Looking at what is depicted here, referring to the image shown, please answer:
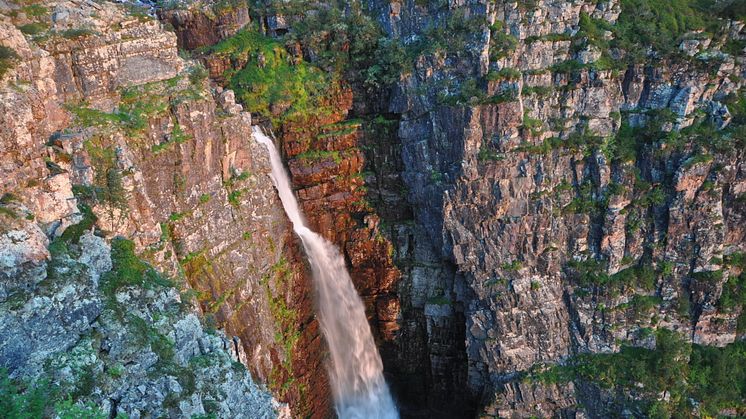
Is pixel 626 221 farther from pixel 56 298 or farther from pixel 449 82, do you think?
pixel 56 298

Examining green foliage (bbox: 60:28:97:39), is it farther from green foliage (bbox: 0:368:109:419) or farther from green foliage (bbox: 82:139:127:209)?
green foliage (bbox: 0:368:109:419)

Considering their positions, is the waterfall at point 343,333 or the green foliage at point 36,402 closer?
the green foliage at point 36,402

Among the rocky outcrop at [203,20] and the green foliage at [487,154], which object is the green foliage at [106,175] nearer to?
the rocky outcrop at [203,20]

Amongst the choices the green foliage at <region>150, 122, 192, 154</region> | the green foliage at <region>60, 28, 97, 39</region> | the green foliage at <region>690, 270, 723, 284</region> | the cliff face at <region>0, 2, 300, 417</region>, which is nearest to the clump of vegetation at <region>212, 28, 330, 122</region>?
the cliff face at <region>0, 2, 300, 417</region>

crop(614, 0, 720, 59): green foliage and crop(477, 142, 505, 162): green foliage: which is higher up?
crop(614, 0, 720, 59): green foliage

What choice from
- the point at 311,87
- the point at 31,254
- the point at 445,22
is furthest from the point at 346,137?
the point at 31,254

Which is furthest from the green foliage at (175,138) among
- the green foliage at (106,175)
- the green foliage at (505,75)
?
the green foliage at (505,75)
